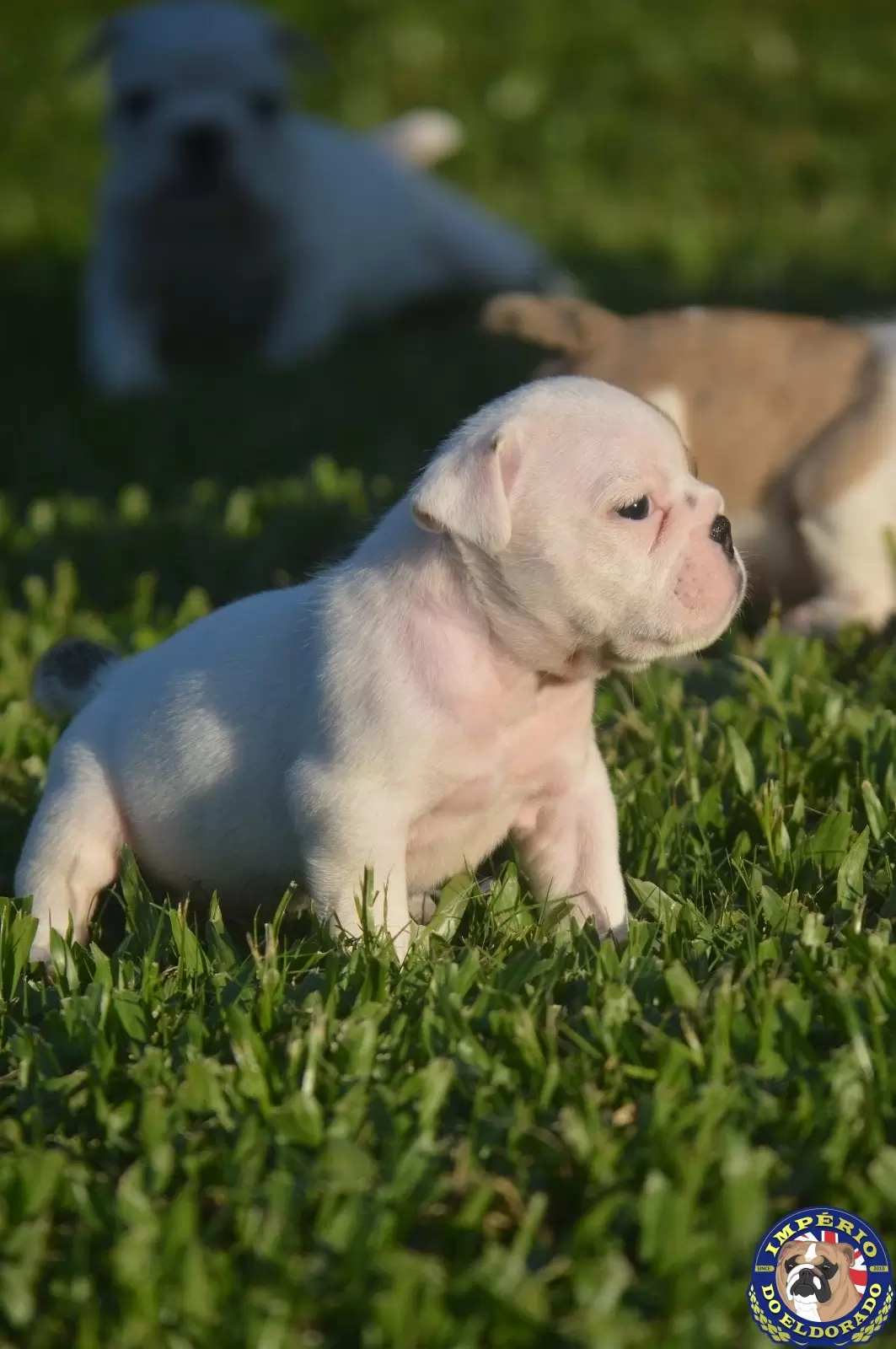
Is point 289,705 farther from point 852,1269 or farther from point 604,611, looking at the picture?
point 852,1269

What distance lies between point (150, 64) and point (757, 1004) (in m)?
A: 7.36

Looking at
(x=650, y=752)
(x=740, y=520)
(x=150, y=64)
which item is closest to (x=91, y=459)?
(x=150, y=64)

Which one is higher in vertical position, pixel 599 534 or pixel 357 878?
pixel 599 534

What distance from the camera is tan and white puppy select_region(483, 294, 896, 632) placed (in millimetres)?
4980

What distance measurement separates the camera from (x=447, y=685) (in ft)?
10.6

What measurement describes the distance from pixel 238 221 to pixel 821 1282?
786 cm

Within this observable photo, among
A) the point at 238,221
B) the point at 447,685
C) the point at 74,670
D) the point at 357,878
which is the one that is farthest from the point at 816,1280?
the point at 238,221

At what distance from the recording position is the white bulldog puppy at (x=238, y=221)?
29.6 ft

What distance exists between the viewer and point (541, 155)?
41.0ft

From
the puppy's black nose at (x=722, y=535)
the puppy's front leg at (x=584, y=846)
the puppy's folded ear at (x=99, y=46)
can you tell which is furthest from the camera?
the puppy's folded ear at (x=99, y=46)

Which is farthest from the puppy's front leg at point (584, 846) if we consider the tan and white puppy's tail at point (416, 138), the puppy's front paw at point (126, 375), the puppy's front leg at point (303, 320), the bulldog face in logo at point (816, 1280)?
the tan and white puppy's tail at point (416, 138)

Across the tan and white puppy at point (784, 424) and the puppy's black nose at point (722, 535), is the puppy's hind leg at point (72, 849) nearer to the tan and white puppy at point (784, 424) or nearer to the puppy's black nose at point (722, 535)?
the puppy's black nose at point (722, 535)

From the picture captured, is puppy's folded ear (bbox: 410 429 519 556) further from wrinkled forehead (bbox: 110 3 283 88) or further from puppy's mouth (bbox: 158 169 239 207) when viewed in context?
wrinkled forehead (bbox: 110 3 283 88)

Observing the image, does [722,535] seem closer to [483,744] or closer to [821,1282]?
[483,744]
